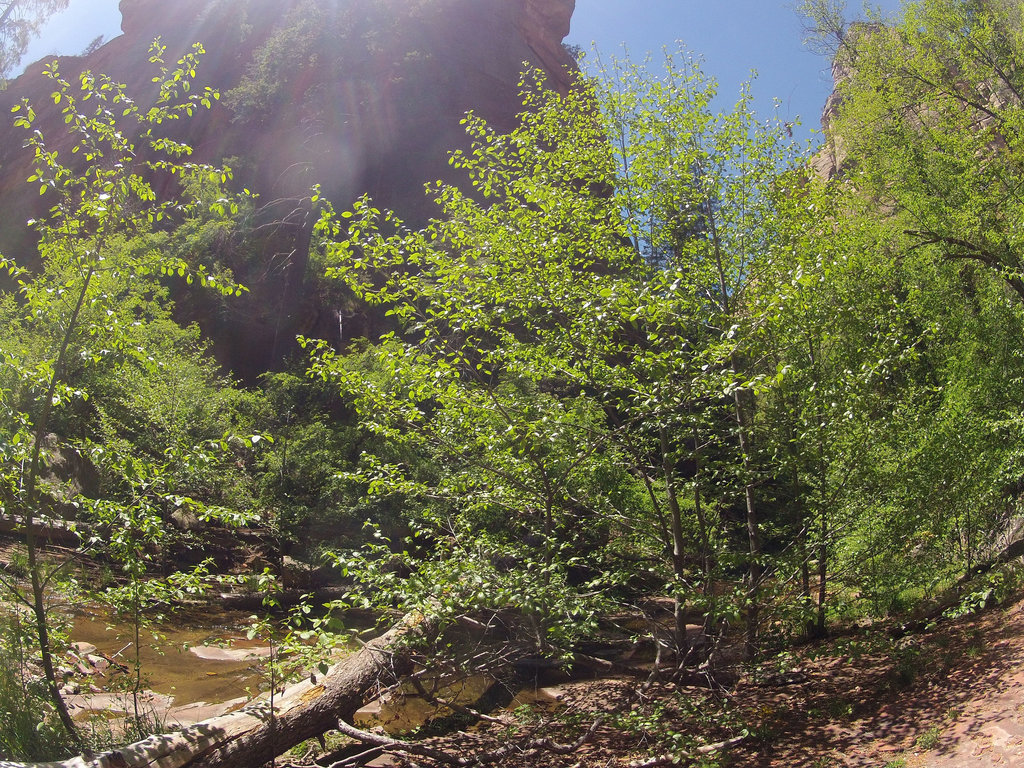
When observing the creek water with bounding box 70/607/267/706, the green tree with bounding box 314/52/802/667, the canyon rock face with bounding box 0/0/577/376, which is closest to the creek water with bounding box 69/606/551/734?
the creek water with bounding box 70/607/267/706

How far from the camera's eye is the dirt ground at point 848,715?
5121 millimetres

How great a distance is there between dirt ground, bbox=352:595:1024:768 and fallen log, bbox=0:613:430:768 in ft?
2.58

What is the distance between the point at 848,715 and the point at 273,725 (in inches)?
195

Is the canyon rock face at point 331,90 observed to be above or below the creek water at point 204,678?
above

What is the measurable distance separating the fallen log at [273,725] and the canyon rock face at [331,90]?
32.4m

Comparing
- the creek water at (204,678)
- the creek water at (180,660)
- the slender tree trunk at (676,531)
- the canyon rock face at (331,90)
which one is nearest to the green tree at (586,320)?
the slender tree trunk at (676,531)

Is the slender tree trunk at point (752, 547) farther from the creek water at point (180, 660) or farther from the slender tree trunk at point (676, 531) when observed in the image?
the creek water at point (180, 660)

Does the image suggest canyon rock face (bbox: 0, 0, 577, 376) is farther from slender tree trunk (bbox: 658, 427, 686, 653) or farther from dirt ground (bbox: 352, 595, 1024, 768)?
dirt ground (bbox: 352, 595, 1024, 768)

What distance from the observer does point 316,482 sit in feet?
58.5

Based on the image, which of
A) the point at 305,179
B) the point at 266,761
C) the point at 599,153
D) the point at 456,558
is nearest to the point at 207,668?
the point at 266,761

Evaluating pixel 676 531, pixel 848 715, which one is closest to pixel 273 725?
pixel 676 531

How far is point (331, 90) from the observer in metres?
44.0

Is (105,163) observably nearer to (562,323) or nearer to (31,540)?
(31,540)

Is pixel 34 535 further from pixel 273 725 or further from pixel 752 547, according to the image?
pixel 752 547
